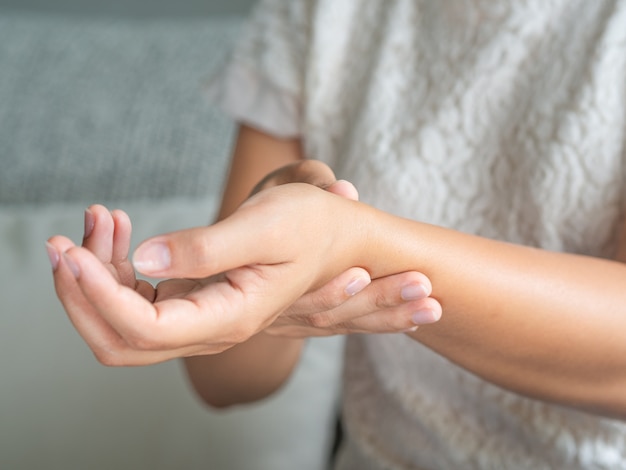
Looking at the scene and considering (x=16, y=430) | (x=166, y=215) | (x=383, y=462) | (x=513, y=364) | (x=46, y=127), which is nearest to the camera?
(x=513, y=364)

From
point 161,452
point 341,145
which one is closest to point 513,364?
point 341,145

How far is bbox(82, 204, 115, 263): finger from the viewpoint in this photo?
1.18 ft

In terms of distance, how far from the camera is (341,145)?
661mm

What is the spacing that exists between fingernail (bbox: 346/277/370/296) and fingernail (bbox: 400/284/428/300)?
0.06 ft

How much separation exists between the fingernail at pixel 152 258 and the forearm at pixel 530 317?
15 centimetres

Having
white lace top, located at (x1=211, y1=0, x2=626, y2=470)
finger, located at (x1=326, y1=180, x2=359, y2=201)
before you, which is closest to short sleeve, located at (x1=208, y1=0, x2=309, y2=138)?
white lace top, located at (x1=211, y1=0, x2=626, y2=470)

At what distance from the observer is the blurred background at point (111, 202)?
32.3 inches

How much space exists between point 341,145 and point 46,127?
0.53 metres

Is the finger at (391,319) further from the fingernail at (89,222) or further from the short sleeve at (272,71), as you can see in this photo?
the short sleeve at (272,71)

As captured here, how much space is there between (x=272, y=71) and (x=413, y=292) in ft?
1.11

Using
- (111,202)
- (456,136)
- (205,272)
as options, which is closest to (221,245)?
(205,272)

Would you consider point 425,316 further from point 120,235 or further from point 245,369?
point 245,369

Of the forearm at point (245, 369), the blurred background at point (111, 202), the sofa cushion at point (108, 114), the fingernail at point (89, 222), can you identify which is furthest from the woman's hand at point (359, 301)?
the sofa cushion at point (108, 114)

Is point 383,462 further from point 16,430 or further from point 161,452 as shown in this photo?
point 16,430
